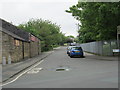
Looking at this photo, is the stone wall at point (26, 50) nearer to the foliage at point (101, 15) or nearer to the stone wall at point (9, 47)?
the stone wall at point (9, 47)

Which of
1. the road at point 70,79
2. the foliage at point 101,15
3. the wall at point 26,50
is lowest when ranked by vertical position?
the road at point 70,79

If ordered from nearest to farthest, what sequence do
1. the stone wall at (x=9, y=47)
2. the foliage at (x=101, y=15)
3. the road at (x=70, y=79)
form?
the road at (x=70, y=79), the foliage at (x=101, y=15), the stone wall at (x=9, y=47)

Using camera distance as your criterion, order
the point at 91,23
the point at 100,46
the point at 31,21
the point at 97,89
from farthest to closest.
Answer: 1. the point at 31,21
2. the point at 100,46
3. the point at 91,23
4. the point at 97,89

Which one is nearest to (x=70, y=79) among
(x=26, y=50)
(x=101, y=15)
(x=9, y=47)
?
(x=9, y=47)

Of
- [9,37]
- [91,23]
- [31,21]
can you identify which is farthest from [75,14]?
[31,21]

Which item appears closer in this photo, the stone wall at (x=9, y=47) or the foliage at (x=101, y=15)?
the foliage at (x=101, y=15)

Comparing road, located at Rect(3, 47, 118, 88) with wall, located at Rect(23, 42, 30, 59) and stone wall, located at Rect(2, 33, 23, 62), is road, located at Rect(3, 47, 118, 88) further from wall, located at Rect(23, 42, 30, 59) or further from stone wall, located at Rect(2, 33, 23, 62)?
wall, located at Rect(23, 42, 30, 59)

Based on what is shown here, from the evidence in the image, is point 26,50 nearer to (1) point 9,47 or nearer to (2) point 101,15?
(1) point 9,47

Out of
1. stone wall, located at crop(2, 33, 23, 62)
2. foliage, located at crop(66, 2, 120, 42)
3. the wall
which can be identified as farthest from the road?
the wall

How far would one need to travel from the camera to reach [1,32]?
18.5 m

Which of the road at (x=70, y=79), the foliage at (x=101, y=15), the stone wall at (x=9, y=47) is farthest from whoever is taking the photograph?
the stone wall at (x=9, y=47)

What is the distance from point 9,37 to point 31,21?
1396 inches

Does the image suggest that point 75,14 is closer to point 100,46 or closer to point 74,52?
point 74,52

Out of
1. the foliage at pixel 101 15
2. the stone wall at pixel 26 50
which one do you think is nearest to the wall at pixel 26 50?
the stone wall at pixel 26 50
